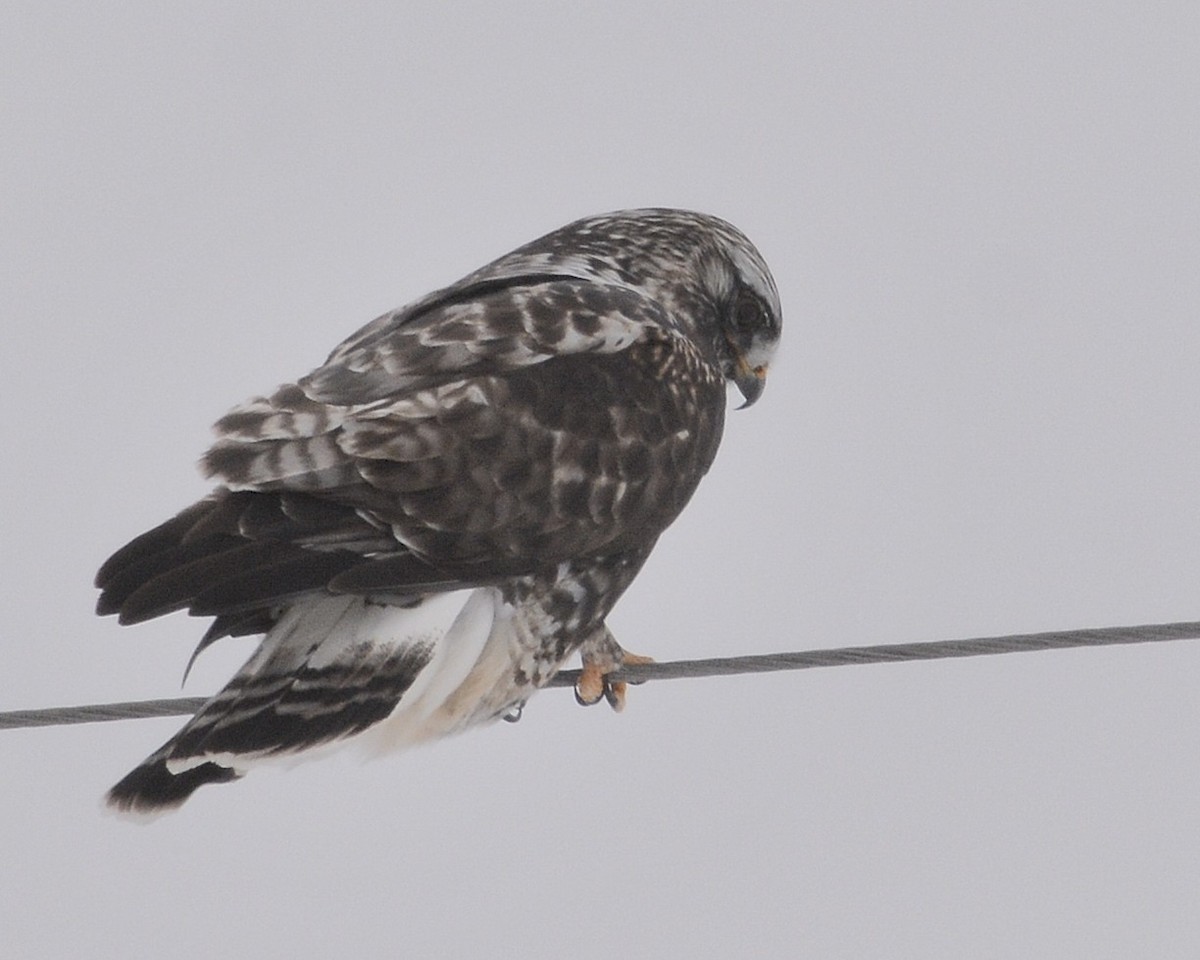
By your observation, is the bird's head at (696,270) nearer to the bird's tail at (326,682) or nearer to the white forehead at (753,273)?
the white forehead at (753,273)

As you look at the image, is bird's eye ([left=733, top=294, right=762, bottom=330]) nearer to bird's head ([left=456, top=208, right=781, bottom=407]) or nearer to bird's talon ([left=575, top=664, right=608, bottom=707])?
bird's head ([left=456, top=208, right=781, bottom=407])

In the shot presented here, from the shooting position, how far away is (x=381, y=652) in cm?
504

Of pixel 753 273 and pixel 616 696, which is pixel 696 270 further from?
pixel 616 696

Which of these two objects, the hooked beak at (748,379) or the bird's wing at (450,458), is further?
the hooked beak at (748,379)

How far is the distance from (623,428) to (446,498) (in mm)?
688

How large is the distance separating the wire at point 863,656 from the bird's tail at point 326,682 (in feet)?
0.40

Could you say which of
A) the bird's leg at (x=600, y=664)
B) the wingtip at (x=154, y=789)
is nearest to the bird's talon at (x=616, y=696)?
the bird's leg at (x=600, y=664)

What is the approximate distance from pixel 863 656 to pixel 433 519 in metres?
1.02

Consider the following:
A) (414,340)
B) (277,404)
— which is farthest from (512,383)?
(277,404)

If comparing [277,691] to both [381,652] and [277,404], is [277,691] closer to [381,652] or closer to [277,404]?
[381,652]

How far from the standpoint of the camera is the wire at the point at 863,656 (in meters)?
4.57

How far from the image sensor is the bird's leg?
6168mm

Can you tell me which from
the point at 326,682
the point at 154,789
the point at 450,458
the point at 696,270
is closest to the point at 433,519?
the point at 450,458

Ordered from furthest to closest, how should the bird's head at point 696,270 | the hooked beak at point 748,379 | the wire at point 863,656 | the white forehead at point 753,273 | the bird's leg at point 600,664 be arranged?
the hooked beak at point 748,379 → the white forehead at point 753,273 → the bird's head at point 696,270 → the bird's leg at point 600,664 → the wire at point 863,656
